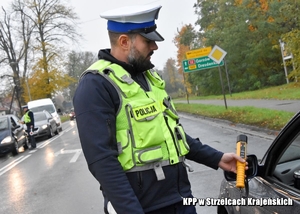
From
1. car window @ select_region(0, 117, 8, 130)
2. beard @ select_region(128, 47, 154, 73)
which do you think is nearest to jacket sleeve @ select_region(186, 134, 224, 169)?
beard @ select_region(128, 47, 154, 73)

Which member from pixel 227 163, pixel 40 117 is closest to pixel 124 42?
pixel 227 163

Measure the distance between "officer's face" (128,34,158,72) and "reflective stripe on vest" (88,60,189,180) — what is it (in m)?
0.10

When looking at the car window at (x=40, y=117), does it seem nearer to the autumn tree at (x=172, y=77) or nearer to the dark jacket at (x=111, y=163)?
the dark jacket at (x=111, y=163)

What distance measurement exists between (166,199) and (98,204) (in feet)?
15.0

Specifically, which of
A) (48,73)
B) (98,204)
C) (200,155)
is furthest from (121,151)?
(48,73)

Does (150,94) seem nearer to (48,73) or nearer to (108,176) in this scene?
(108,176)

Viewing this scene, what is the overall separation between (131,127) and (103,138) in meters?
0.17

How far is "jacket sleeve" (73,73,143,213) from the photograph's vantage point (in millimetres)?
1934

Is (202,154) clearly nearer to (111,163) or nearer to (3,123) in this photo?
(111,163)

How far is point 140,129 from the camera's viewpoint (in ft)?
6.76

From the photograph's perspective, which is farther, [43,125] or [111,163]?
[43,125]

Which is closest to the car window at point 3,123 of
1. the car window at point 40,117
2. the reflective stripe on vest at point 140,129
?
the car window at point 40,117

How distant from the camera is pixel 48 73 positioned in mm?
48812

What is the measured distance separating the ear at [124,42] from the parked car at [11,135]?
14.2m
